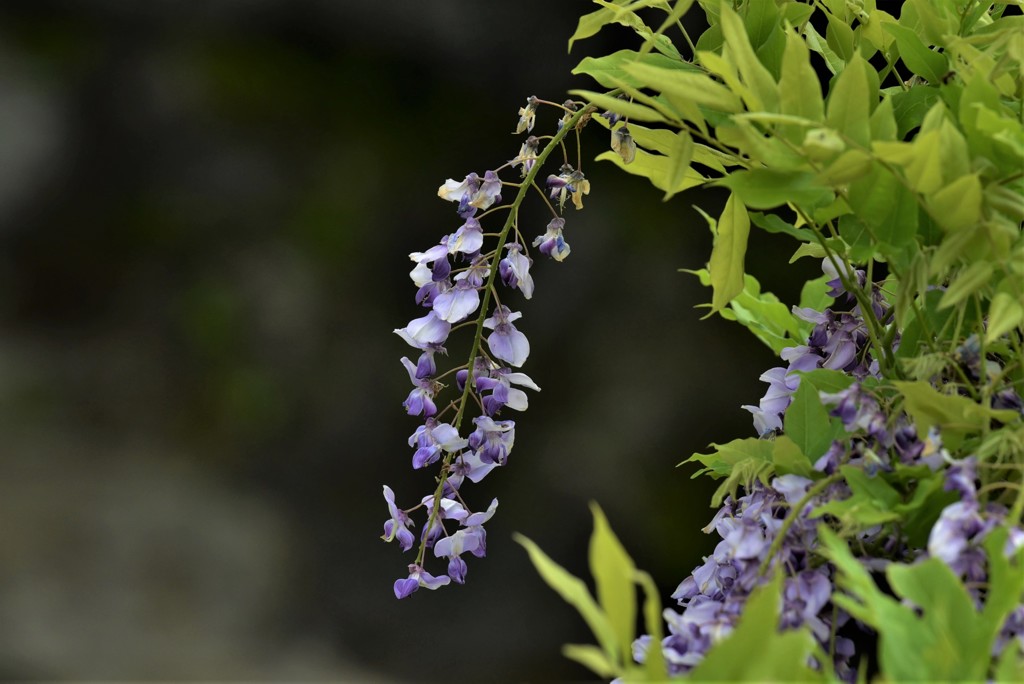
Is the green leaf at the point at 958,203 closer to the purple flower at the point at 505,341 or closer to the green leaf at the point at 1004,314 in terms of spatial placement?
the green leaf at the point at 1004,314

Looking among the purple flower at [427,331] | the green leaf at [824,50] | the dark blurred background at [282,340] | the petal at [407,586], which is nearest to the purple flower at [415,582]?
the petal at [407,586]

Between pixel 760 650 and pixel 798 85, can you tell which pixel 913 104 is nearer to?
pixel 798 85

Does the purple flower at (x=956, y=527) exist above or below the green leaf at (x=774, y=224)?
below

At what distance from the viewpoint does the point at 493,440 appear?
1.53 ft

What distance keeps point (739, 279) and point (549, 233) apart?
121 millimetres

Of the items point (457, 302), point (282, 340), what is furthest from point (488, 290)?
point (282, 340)

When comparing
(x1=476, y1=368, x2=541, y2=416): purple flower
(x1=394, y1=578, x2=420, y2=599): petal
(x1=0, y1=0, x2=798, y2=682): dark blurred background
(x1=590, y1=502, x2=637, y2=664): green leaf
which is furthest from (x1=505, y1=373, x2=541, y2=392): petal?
(x1=0, y1=0, x2=798, y2=682): dark blurred background

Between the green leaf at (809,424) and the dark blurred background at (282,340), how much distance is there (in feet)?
5.14

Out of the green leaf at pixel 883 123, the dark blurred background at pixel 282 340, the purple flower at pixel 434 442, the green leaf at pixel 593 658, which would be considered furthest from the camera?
the dark blurred background at pixel 282 340

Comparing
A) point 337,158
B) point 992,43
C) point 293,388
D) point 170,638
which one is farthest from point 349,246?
point 992,43

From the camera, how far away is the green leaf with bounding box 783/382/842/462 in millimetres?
394

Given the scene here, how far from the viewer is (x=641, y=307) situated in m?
2.02

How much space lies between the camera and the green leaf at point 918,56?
1.41 ft

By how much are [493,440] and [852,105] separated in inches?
8.6
